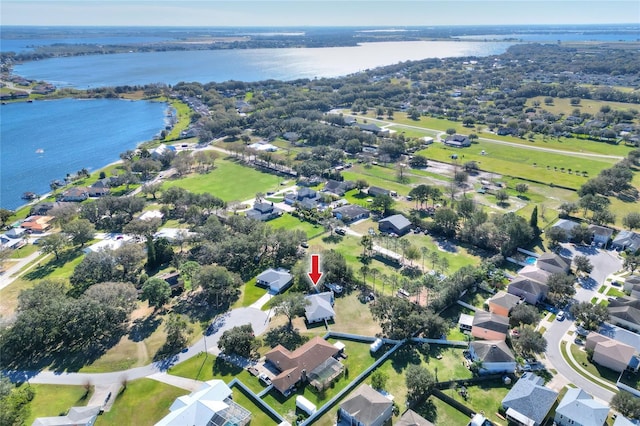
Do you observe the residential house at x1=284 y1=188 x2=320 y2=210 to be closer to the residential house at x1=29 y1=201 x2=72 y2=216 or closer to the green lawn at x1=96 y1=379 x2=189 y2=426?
the residential house at x1=29 y1=201 x2=72 y2=216

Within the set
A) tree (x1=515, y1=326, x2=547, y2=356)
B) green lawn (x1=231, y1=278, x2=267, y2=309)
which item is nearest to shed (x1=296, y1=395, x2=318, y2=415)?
Result: green lawn (x1=231, y1=278, x2=267, y2=309)

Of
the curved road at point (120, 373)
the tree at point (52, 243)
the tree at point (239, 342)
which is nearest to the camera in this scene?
the curved road at point (120, 373)

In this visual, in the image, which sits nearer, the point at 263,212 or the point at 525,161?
the point at 263,212

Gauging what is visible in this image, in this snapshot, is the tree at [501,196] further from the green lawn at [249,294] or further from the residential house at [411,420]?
the residential house at [411,420]

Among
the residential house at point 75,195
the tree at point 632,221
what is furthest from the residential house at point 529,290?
the residential house at point 75,195

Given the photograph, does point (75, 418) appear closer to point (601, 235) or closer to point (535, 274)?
point (535, 274)

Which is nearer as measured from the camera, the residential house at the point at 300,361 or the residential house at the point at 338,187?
the residential house at the point at 300,361

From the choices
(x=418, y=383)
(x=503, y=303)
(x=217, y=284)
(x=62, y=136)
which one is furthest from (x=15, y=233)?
(x=503, y=303)
